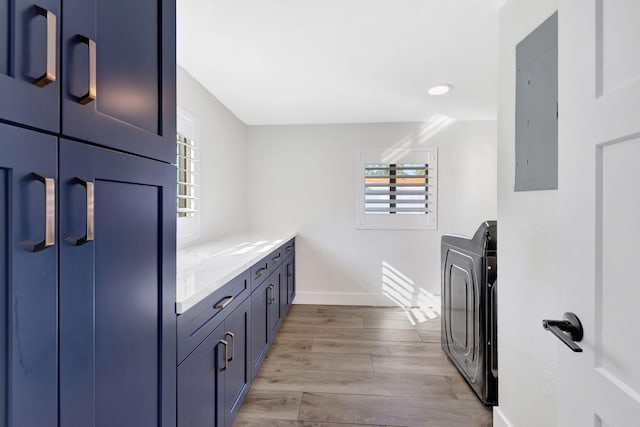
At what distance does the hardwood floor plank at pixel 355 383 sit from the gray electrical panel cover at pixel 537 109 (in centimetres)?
146

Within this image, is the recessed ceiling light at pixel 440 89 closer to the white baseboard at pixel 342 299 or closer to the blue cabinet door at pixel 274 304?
the blue cabinet door at pixel 274 304

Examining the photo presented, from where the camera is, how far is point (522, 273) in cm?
138

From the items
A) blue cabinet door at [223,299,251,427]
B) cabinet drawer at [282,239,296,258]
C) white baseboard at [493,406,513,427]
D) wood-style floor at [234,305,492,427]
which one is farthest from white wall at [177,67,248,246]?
white baseboard at [493,406,513,427]

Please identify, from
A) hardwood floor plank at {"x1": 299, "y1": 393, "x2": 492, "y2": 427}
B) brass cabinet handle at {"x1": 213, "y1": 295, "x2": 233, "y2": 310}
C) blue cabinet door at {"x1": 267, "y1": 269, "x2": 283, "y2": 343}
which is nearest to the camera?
brass cabinet handle at {"x1": 213, "y1": 295, "x2": 233, "y2": 310}

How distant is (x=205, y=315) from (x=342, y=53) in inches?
72.4

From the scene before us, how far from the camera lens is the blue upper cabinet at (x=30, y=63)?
49 centimetres

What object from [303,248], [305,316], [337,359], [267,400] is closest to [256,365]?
[267,400]

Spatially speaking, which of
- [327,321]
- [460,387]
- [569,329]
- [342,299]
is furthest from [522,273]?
[342,299]

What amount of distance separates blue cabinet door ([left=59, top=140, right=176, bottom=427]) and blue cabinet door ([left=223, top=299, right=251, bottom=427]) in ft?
1.56

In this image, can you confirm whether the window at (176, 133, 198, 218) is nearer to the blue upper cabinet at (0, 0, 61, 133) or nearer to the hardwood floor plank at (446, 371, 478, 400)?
the blue upper cabinet at (0, 0, 61, 133)

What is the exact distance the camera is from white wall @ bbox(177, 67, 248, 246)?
2.39 m

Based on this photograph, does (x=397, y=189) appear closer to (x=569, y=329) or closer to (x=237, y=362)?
(x=237, y=362)

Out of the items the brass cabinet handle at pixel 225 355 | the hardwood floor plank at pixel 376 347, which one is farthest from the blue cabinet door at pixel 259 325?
the hardwood floor plank at pixel 376 347

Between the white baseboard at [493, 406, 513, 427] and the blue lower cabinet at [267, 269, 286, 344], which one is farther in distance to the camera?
the blue lower cabinet at [267, 269, 286, 344]
